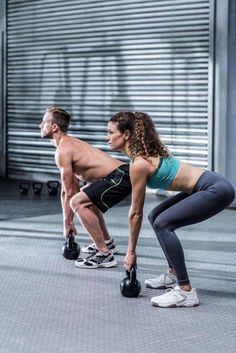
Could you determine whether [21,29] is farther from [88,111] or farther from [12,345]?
[12,345]

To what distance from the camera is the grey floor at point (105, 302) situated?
3522 millimetres

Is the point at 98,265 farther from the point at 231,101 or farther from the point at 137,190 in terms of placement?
the point at 231,101

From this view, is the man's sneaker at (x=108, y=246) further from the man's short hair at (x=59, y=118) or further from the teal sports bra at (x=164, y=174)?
the teal sports bra at (x=164, y=174)

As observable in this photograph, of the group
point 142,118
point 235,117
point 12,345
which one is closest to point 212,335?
point 12,345

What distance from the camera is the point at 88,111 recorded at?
10219mm

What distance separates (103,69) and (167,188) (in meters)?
6.04

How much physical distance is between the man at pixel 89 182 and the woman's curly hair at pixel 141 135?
0.96 metres

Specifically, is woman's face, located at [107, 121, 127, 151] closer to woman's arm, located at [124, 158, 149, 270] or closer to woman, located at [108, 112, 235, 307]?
woman, located at [108, 112, 235, 307]

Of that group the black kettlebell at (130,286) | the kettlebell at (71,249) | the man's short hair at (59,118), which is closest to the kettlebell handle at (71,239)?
the kettlebell at (71,249)

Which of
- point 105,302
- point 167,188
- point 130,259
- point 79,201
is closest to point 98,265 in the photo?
point 79,201

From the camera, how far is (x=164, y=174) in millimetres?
4062

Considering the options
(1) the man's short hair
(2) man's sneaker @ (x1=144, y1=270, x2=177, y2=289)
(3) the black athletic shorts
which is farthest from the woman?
(1) the man's short hair

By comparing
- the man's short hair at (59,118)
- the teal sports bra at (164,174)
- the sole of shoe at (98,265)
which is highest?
the man's short hair at (59,118)

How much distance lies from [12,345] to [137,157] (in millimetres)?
1275
